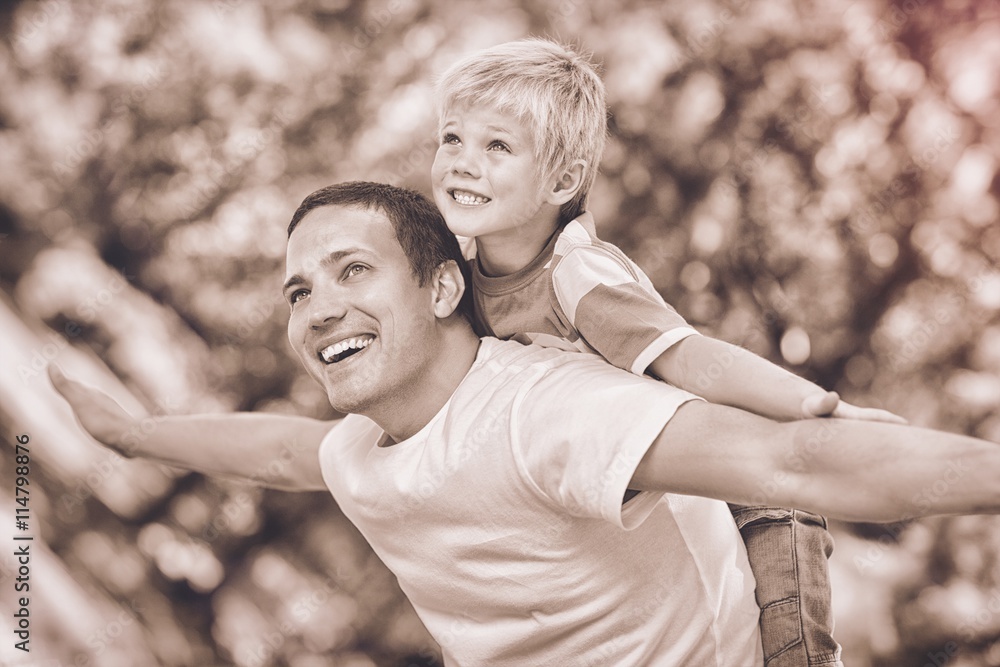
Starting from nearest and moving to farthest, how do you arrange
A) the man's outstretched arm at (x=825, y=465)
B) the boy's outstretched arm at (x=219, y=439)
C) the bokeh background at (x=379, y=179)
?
the man's outstretched arm at (x=825, y=465)
the boy's outstretched arm at (x=219, y=439)
the bokeh background at (x=379, y=179)

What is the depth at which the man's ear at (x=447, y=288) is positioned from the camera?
118 centimetres

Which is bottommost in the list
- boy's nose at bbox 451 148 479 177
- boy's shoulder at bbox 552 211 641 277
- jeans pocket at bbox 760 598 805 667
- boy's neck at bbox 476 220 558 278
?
jeans pocket at bbox 760 598 805 667

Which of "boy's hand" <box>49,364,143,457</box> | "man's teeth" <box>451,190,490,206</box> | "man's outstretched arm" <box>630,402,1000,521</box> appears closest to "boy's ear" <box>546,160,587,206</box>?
"man's teeth" <box>451,190,490,206</box>

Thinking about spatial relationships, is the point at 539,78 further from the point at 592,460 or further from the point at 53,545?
the point at 53,545

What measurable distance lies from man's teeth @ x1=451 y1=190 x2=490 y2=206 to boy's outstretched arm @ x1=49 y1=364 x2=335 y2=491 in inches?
17.4

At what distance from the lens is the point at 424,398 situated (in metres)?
1.15

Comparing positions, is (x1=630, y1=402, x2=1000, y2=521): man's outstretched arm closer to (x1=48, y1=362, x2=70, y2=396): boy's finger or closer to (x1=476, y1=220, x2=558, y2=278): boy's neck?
(x1=476, y1=220, x2=558, y2=278): boy's neck

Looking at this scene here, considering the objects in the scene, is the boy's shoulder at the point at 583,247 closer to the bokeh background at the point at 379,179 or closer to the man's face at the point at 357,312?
the man's face at the point at 357,312

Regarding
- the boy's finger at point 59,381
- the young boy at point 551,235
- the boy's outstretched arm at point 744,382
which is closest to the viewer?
the boy's outstretched arm at point 744,382

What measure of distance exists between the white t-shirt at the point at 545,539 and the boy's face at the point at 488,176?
174 mm

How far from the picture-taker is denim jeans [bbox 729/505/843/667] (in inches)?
44.7

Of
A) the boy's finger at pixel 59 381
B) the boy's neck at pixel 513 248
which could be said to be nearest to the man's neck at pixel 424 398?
the boy's neck at pixel 513 248

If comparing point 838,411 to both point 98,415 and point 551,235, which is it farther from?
point 98,415

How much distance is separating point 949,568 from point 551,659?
1.42 meters
